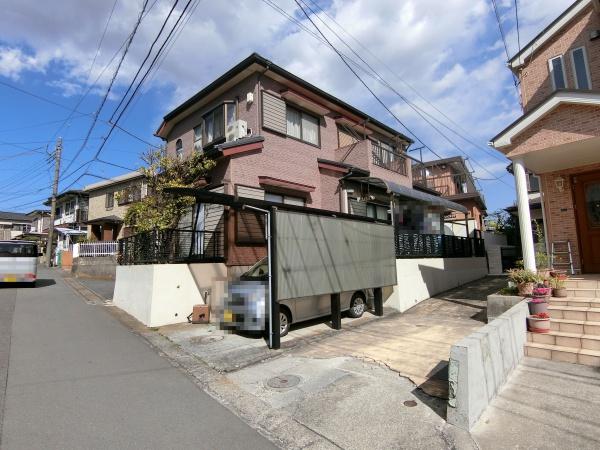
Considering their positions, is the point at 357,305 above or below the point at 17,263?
below

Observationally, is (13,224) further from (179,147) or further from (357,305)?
(357,305)

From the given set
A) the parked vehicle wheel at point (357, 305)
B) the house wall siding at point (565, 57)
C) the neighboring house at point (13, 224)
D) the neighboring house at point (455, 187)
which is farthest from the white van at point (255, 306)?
the neighboring house at point (13, 224)

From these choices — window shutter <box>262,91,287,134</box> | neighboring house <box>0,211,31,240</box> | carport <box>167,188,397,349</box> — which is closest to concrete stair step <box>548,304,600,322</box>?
carport <box>167,188,397,349</box>

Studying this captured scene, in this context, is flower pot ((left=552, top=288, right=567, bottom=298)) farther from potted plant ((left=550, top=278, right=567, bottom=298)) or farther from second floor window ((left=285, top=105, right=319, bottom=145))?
second floor window ((left=285, top=105, right=319, bottom=145))

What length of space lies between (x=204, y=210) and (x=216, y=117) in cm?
397

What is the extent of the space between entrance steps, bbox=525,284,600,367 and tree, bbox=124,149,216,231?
9098 millimetres

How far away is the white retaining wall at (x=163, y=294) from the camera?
28.7ft

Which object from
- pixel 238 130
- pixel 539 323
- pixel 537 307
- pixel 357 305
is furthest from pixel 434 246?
pixel 238 130

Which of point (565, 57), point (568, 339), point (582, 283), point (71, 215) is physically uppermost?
point (565, 57)

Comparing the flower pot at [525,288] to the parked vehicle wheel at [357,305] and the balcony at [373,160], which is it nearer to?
the parked vehicle wheel at [357,305]

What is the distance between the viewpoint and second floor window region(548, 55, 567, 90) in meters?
10.2

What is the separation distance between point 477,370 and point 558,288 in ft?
15.0

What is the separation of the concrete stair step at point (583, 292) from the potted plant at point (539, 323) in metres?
1.40

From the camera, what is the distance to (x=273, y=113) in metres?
12.3
